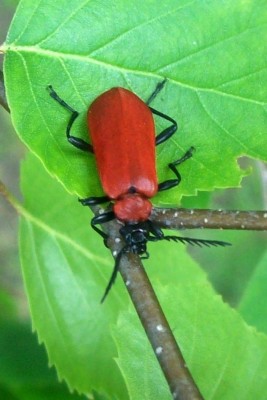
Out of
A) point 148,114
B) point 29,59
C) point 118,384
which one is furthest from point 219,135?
point 118,384

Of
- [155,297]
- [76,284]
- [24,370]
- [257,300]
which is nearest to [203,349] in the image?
[155,297]

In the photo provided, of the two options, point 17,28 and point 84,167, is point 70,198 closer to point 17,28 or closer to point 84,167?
point 84,167

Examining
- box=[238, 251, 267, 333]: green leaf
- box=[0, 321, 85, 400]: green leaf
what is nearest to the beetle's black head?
box=[238, 251, 267, 333]: green leaf

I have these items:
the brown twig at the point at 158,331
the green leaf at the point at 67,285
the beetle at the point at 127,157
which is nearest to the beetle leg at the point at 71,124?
the beetle at the point at 127,157

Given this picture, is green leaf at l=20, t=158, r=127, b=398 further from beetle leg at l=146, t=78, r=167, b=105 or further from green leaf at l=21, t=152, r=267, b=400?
beetle leg at l=146, t=78, r=167, b=105

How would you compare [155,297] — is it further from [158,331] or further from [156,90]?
[156,90]

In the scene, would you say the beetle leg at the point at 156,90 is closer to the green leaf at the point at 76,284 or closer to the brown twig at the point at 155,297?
the brown twig at the point at 155,297

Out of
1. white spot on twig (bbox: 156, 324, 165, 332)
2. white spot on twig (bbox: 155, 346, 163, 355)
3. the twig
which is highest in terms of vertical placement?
the twig
